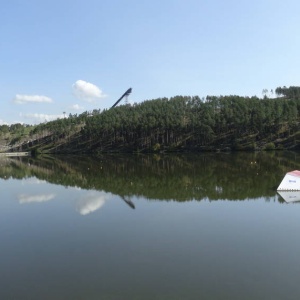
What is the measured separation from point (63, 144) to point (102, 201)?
12859 centimetres

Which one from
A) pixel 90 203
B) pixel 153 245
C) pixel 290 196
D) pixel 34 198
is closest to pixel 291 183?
pixel 290 196

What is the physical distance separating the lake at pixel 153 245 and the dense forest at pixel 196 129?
82689 mm

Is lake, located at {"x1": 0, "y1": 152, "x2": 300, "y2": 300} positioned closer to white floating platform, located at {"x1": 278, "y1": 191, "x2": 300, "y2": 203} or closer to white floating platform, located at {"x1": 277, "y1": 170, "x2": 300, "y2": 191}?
white floating platform, located at {"x1": 278, "y1": 191, "x2": 300, "y2": 203}

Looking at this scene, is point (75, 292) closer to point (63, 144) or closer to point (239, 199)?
point (239, 199)

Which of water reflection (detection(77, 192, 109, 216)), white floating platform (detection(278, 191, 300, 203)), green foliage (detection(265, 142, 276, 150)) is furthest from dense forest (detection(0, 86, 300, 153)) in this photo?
water reflection (detection(77, 192, 109, 216))

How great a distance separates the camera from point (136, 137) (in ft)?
462

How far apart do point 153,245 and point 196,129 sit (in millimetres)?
108881

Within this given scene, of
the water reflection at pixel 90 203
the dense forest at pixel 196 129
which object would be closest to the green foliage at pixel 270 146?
the dense forest at pixel 196 129

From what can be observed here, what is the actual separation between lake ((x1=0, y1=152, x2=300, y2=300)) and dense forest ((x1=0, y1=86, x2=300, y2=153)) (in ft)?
271

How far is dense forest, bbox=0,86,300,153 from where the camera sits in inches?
4680

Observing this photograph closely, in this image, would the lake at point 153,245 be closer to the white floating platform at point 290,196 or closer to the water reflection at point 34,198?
the water reflection at point 34,198

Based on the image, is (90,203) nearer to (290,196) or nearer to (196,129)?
(290,196)

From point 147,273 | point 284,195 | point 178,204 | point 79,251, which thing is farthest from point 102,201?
point 147,273

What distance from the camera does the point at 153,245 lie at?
2039 cm
